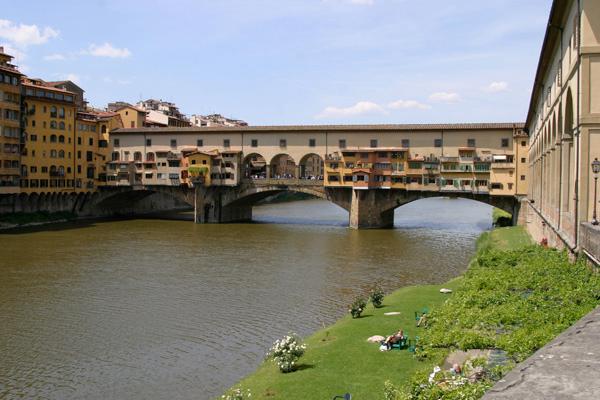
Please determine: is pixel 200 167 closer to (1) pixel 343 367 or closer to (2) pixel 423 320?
(2) pixel 423 320

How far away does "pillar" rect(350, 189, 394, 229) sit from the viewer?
193 ft

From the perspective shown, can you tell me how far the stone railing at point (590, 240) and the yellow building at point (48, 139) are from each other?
5526cm

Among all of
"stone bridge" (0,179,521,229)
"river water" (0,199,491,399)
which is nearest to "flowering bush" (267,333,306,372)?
"river water" (0,199,491,399)

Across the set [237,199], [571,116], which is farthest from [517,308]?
[237,199]

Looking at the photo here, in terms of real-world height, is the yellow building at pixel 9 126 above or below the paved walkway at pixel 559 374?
above

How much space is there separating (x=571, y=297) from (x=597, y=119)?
620cm

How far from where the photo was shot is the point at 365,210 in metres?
59.1

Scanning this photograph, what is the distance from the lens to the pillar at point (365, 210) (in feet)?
193

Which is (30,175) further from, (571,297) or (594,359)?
(594,359)

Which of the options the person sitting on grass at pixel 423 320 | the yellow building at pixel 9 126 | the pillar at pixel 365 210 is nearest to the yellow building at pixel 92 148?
the yellow building at pixel 9 126

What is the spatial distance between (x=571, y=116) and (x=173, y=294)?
760 inches

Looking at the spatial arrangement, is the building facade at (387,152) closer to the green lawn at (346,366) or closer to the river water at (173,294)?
the river water at (173,294)

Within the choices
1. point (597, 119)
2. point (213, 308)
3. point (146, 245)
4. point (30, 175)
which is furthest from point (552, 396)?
point (30, 175)

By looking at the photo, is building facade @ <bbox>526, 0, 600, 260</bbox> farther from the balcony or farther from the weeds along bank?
the balcony
